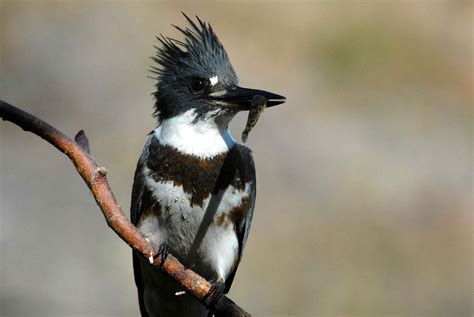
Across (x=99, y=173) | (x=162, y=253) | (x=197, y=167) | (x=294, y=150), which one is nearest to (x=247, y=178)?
(x=197, y=167)

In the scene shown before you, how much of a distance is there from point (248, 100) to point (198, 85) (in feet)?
1.00

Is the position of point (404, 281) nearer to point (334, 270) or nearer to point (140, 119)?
point (334, 270)

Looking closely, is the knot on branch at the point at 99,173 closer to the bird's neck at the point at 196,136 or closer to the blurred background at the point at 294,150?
the bird's neck at the point at 196,136

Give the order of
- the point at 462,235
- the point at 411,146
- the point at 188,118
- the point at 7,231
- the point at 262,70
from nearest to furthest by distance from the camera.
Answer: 1. the point at 188,118
2. the point at 7,231
3. the point at 462,235
4. the point at 411,146
5. the point at 262,70

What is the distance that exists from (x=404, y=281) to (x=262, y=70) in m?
2.65

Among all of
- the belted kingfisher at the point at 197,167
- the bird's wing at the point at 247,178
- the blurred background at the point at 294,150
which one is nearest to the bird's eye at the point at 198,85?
the belted kingfisher at the point at 197,167

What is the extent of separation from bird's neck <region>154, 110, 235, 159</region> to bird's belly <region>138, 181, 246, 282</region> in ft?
0.47

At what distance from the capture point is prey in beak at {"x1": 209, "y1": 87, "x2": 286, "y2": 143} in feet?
9.78

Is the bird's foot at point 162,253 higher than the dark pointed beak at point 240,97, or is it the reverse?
the dark pointed beak at point 240,97

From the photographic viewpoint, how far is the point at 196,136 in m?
3.34

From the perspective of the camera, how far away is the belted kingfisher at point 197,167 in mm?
3287

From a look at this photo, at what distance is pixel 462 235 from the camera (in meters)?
6.89

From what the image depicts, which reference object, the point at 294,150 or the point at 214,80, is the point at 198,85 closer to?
the point at 214,80

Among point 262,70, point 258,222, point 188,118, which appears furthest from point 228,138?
point 262,70
